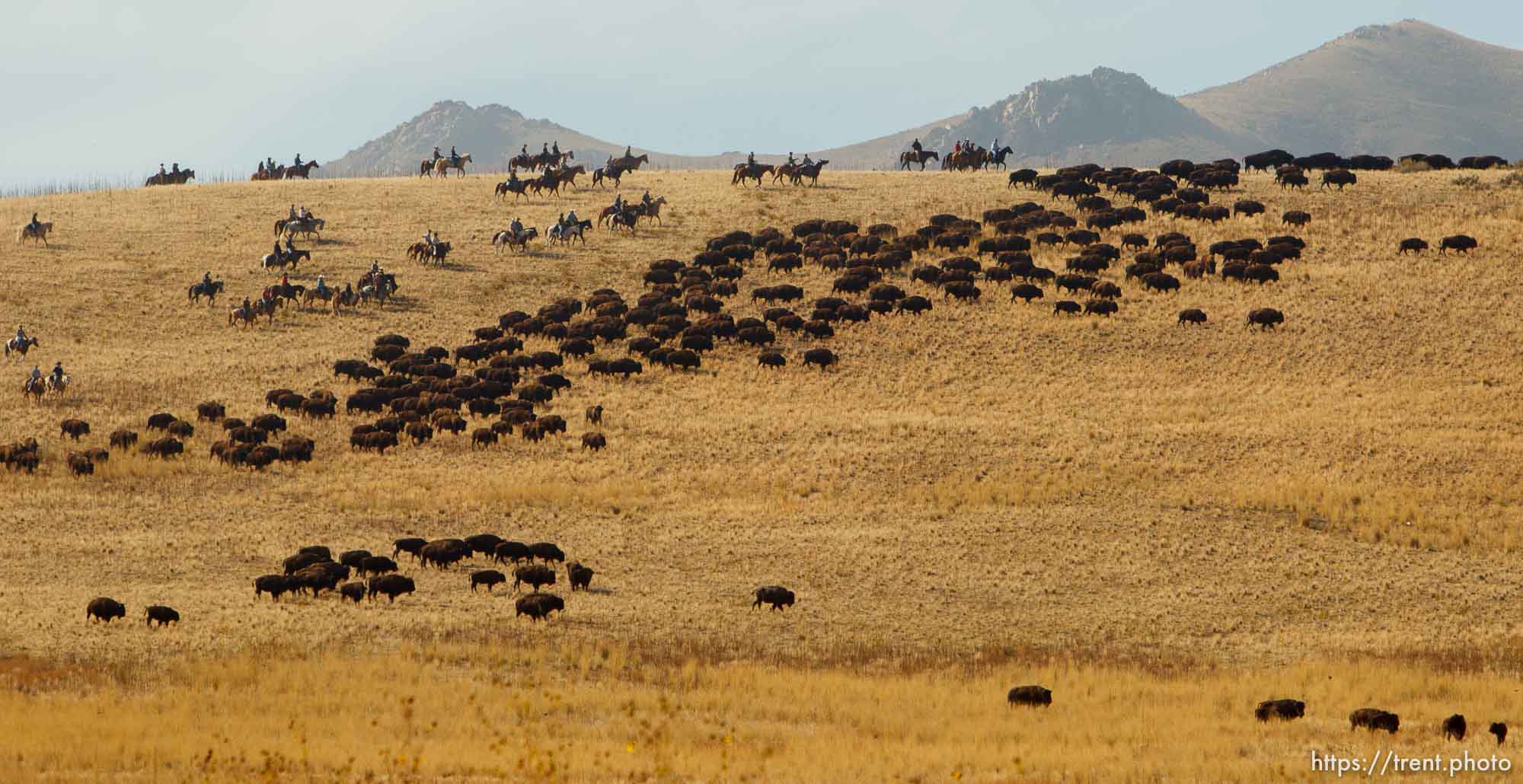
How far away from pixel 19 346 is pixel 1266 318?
158 feet

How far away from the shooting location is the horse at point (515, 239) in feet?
221

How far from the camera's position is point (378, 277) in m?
60.8

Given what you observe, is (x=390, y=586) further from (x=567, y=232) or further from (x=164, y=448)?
(x=567, y=232)

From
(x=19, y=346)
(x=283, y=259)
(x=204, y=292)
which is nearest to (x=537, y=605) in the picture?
(x=19, y=346)

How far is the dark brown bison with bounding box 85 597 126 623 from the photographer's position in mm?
27234

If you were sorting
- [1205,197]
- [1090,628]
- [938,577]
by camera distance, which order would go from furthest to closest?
[1205,197]
[938,577]
[1090,628]

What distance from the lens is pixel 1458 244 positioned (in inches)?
2366

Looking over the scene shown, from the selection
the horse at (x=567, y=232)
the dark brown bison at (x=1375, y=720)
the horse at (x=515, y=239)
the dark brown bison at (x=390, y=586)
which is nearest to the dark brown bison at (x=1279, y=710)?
the dark brown bison at (x=1375, y=720)

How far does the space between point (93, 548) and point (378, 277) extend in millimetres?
28336

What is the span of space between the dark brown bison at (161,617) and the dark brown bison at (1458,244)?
54.2 meters

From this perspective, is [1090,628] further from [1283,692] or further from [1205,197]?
[1205,197]

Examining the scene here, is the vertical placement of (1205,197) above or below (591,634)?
above

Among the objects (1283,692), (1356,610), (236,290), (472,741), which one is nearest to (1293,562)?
(1356,610)

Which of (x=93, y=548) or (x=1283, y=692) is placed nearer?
(x=1283, y=692)
